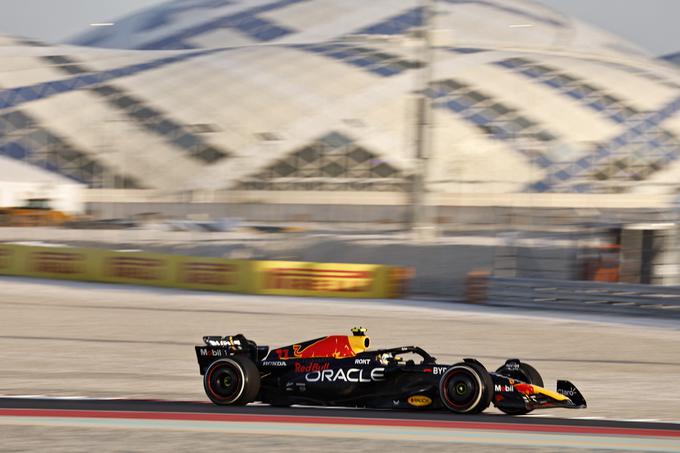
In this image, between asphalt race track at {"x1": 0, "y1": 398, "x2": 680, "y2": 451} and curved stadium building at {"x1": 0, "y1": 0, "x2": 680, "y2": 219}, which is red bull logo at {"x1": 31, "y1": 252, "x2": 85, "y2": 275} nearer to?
asphalt race track at {"x1": 0, "y1": 398, "x2": 680, "y2": 451}

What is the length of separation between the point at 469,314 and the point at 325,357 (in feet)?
43.6

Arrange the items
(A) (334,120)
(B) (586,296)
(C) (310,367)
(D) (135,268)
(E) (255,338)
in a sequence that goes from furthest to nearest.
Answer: (A) (334,120) → (D) (135,268) → (B) (586,296) → (E) (255,338) → (C) (310,367)

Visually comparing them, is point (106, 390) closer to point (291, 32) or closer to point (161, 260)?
point (161, 260)

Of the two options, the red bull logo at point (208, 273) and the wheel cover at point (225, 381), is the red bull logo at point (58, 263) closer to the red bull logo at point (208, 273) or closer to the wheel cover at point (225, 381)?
the red bull logo at point (208, 273)

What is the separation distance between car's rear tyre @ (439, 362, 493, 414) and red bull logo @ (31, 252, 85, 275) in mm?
21429

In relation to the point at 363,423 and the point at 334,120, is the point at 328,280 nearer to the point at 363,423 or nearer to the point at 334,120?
the point at 363,423

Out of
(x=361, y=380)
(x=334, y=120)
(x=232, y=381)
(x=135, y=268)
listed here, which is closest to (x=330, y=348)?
(x=361, y=380)

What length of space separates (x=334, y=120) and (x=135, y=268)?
42.3m

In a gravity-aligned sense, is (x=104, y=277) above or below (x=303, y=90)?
below

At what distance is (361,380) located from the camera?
9.55 meters

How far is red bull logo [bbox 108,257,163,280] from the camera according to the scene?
28.0 metres

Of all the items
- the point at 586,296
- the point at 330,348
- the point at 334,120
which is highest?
the point at 334,120

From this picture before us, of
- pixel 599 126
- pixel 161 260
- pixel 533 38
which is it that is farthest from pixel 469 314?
pixel 533 38

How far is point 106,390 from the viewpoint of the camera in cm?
1168
